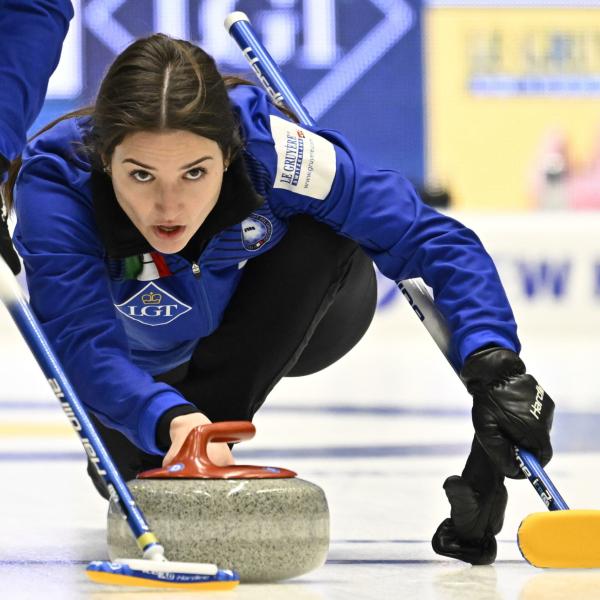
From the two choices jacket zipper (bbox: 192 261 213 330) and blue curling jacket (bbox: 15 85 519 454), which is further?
jacket zipper (bbox: 192 261 213 330)

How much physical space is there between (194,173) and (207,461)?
0.45m

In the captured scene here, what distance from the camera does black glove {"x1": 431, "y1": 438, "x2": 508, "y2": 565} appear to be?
2289mm

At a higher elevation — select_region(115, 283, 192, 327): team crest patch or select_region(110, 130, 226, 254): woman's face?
select_region(110, 130, 226, 254): woman's face

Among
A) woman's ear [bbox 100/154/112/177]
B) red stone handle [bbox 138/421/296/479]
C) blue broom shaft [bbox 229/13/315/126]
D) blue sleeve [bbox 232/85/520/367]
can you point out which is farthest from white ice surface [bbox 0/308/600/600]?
blue broom shaft [bbox 229/13/315/126]

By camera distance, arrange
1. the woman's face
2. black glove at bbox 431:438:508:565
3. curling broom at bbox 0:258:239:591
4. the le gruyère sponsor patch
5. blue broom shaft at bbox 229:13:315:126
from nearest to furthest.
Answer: curling broom at bbox 0:258:239:591 → the woman's face → black glove at bbox 431:438:508:565 → the le gruyère sponsor patch → blue broom shaft at bbox 229:13:315:126

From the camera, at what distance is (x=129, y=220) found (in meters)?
2.26

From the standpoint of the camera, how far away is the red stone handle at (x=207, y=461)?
194 cm

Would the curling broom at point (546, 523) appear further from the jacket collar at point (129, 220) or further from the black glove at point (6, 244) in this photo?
the black glove at point (6, 244)

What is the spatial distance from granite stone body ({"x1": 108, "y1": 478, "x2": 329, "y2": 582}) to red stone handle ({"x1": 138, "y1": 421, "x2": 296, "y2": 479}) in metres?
0.01

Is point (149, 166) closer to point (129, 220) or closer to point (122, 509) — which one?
point (129, 220)

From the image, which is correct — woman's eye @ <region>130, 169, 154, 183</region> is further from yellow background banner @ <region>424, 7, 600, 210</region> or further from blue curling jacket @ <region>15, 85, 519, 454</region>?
yellow background banner @ <region>424, 7, 600, 210</region>

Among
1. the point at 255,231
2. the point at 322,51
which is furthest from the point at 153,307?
the point at 322,51

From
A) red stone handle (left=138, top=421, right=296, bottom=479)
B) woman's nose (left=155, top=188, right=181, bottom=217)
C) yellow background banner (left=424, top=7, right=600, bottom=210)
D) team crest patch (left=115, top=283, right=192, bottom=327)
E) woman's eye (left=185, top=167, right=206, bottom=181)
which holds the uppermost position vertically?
woman's eye (left=185, top=167, right=206, bottom=181)

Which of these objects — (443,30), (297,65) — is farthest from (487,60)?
(297,65)
